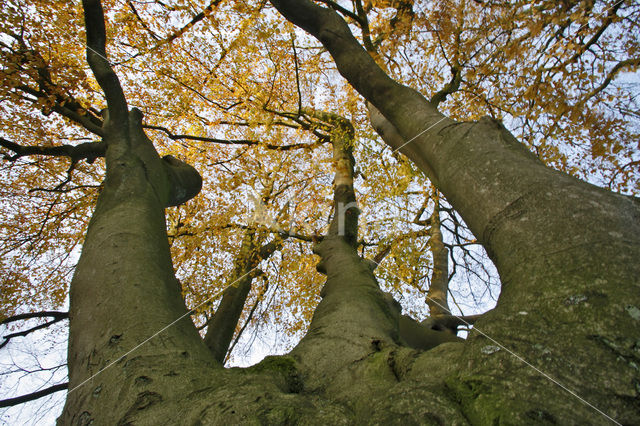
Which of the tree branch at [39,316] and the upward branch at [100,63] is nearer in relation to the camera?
the upward branch at [100,63]

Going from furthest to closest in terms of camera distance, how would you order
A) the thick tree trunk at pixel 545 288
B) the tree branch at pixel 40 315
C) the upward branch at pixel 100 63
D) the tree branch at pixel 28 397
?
1. the tree branch at pixel 40 315
2. the tree branch at pixel 28 397
3. the upward branch at pixel 100 63
4. the thick tree trunk at pixel 545 288

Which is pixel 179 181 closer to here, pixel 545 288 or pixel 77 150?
pixel 77 150

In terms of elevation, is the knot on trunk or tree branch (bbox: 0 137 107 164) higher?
tree branch (bbox: 0 137 107 164)

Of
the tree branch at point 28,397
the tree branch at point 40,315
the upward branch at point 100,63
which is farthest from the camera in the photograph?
the tree branch at point 40,315

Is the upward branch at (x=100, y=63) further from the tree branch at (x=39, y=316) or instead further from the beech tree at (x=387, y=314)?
the tree branch at (x=39, y=316)

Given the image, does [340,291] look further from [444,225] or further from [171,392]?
[444,225]

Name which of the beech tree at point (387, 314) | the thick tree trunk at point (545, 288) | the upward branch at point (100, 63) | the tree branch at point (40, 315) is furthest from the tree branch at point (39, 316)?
the thick tree trunk at point (545, 288)

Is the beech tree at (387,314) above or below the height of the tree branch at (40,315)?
below

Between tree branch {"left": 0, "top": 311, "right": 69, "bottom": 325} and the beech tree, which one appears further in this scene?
tree branch {"left": 0, "top": 311, "right": 69, "bottom": 325}

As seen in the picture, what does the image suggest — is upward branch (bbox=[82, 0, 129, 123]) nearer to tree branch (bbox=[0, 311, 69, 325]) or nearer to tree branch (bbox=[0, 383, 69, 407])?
tree branch (bbox=[0, 383, 69, 407])

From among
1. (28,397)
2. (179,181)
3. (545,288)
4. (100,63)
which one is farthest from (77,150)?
(545,288)

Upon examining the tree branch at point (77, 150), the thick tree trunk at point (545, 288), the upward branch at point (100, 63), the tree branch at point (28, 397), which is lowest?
the thick tree trunk at point (545, 288)

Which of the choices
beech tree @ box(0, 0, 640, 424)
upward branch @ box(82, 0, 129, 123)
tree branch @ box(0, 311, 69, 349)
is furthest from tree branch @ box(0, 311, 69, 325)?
upward branch @ box(82, 0, 129, 123)

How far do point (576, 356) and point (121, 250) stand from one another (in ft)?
7.12
